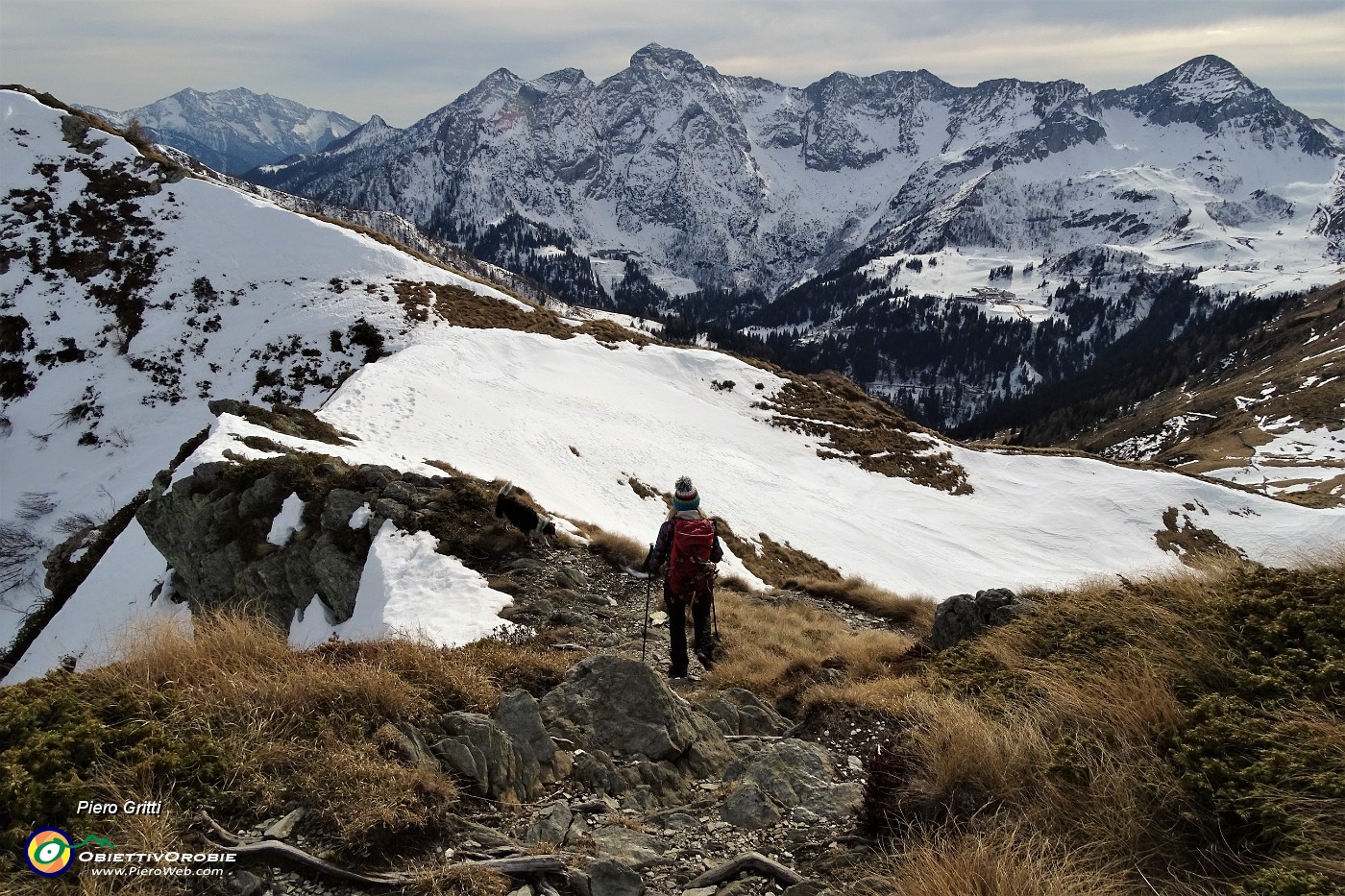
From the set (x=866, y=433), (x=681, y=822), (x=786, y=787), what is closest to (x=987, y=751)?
(x=786, y=787)

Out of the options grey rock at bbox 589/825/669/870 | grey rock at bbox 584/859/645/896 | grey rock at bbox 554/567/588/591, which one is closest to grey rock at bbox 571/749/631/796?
grey rock at bbox 589/825/669/870

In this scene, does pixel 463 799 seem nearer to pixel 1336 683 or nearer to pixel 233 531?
pixel 1336 683

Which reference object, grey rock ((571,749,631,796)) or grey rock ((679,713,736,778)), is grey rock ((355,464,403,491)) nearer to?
grey rock ((679,713,736,778))

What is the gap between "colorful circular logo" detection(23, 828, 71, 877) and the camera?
14.2 ft

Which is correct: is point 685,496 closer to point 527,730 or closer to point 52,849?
point 527,730

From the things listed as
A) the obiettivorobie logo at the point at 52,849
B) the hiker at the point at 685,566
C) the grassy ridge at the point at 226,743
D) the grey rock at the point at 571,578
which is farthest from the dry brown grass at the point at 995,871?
the grey rock at the point at 571,578

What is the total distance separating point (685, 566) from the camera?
11.5 m

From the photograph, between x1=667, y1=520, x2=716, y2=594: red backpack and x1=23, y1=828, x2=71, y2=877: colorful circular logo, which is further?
→ x1=667, y1=520, x2=716, y2=594: red backpack

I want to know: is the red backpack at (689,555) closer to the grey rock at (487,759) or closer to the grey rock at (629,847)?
the grey rock at (487,759)

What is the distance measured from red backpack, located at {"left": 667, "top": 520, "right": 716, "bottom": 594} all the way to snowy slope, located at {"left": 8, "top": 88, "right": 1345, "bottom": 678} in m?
11.6

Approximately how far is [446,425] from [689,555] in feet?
66.0

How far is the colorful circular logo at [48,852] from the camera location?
4324 millimetres

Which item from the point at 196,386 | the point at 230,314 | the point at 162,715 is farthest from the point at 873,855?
the point at 230,314

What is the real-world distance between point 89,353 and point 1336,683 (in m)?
55.5
